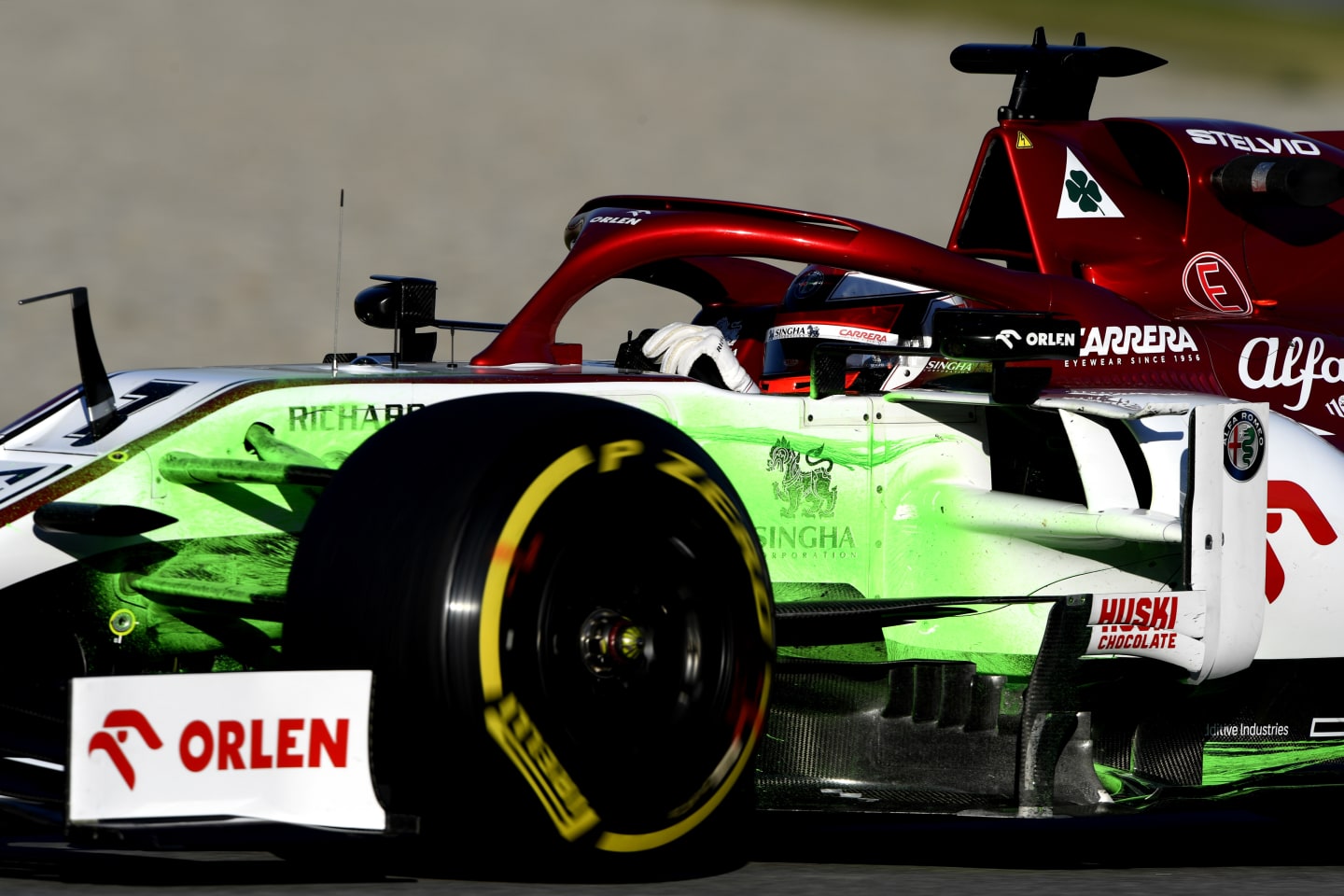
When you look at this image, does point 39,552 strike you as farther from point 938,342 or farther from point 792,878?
point 938,342

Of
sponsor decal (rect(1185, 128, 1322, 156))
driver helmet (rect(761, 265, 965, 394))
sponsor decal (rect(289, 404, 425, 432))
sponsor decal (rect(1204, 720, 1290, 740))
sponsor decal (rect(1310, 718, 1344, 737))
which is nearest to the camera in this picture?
sponsor decal (rect(289, 404, 425, 432))

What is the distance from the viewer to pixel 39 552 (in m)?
4.71

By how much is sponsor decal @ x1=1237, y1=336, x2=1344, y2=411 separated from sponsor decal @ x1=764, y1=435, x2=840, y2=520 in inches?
65.1

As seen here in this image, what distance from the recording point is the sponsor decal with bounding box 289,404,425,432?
194 inches

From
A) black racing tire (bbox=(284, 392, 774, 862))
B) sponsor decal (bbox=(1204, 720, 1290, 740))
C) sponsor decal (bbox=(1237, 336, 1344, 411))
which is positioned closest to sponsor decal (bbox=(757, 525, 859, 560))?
black racing tire (bbox=(284, 392, 774, 862))

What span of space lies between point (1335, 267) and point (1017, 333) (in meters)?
2.33

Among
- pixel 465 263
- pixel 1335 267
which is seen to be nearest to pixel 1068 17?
pixel 465 263

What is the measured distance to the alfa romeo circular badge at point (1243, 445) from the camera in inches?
211

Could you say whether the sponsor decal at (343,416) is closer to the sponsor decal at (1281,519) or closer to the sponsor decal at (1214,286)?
the sponsor decal at (1281,519)

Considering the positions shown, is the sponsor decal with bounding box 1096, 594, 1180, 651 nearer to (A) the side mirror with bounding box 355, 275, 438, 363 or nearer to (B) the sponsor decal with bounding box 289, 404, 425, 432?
(B) the sponsor decal with bounding box 289, 404, 425, 432

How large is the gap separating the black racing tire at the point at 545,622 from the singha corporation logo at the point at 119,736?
0.36 meters

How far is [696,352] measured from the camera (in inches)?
240

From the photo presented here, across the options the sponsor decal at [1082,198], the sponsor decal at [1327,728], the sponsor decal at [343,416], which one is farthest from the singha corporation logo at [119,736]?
the sponsor decal at [1082,198]

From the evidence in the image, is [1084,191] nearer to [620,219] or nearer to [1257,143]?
[1257,143]
